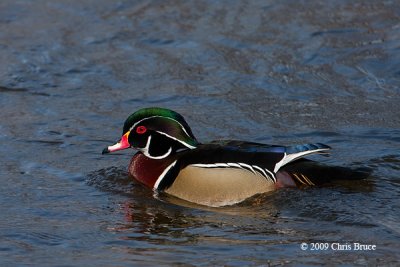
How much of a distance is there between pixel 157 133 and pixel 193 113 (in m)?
2.40

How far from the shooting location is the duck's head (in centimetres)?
1023

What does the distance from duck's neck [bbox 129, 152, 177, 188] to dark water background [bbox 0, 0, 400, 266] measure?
12 centimetres

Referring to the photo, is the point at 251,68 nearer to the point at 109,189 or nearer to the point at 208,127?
the point at 208,127

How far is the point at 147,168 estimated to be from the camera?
10.3 meters

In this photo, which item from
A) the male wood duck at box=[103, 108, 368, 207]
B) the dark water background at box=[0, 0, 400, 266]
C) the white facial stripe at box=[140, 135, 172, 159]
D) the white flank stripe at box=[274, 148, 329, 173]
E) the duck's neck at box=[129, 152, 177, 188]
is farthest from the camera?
the white facial stripe at box=[140, 135, 172, 159]

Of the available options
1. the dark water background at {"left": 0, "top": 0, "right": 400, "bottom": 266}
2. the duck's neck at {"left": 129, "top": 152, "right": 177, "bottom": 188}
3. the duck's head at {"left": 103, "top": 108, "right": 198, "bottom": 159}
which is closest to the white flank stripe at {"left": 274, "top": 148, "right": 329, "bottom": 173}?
the dark water background at {"left": 0, "top": 0, "right": 400, "bottom": 266}

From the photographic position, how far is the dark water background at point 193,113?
854cm

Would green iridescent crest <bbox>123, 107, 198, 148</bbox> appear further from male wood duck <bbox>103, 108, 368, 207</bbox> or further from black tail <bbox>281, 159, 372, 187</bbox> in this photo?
black tail <bbox>281, 159, 372, 187</bbox>

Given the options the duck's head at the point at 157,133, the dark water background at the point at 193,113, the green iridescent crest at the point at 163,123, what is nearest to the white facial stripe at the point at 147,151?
the duck's head at the point at 157,133

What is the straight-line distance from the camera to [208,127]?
1213 cm

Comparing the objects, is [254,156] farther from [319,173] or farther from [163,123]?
[163,123]

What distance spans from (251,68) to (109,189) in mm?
4398

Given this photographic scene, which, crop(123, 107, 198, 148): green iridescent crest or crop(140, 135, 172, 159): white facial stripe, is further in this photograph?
crop(140, 135, 172, 159): white facial stripe

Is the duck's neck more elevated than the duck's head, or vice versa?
the duck's head
